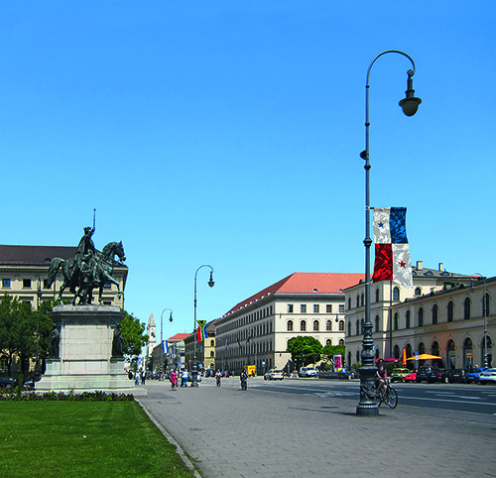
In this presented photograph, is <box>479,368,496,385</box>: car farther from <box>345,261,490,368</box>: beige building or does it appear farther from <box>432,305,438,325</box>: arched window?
<box>432,305,438,325</box>: arched window

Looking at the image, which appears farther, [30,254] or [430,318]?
[30,254]

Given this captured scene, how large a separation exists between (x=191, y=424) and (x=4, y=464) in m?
9.46

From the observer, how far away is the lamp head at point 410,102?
20.7 metres

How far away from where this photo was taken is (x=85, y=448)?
11.9 m

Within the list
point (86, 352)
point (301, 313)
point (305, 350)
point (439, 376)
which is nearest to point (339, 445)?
point (86, 352)

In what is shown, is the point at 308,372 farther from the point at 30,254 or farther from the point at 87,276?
the point at 87,276

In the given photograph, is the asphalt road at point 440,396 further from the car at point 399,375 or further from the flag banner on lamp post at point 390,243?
the car at point 399,375

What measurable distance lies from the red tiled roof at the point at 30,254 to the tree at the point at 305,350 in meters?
48.7

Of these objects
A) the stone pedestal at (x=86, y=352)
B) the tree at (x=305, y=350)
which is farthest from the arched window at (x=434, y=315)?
the stone pedestal at (x=86, y=352)

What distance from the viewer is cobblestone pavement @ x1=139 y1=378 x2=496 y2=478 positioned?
Result: 9984 mm

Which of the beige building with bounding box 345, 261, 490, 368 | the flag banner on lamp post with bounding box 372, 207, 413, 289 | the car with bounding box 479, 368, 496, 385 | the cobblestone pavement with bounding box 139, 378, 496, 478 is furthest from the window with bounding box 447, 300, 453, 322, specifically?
the flag banner on lamp post with bounding box 372, 207, 413, 289

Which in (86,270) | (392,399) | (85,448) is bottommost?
(392,399)

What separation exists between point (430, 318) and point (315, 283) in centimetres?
5516

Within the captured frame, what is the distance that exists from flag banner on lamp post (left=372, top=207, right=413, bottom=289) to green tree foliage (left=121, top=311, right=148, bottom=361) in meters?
81.4
